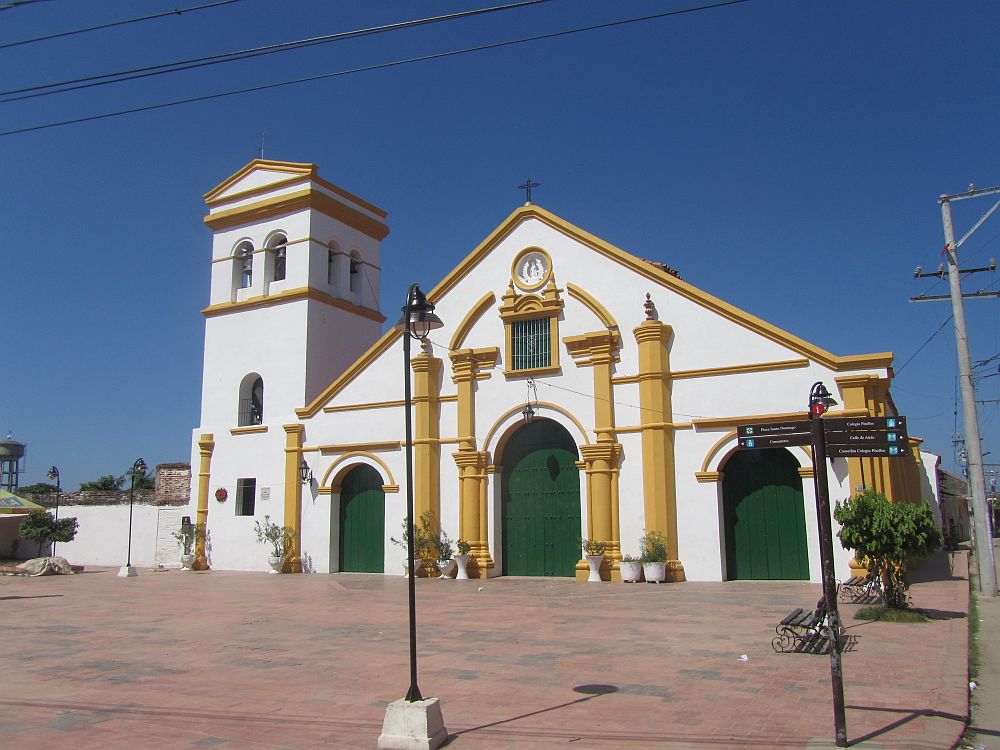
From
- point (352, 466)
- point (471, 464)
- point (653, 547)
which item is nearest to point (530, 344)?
point (471, 464)

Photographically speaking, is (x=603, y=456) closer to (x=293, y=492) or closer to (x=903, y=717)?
(x=293, y=492)

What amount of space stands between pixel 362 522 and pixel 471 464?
4148 millimetres

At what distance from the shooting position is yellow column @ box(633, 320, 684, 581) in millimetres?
18969

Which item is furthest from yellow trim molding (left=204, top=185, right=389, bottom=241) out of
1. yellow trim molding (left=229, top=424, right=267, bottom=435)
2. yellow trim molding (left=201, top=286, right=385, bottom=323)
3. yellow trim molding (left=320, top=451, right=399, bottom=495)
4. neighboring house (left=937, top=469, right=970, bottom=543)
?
neighboring house (left=937, top=469, right=970, bottom=543)

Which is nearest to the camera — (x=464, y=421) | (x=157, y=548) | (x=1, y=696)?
(x=1, y=696)

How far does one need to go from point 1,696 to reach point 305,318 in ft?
56.8

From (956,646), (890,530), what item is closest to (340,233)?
(890,530)

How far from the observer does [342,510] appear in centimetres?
2391

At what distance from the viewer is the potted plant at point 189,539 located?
2545cm

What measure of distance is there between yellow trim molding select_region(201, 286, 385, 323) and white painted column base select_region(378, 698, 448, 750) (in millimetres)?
19668

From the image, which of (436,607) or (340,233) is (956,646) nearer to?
(436,607)

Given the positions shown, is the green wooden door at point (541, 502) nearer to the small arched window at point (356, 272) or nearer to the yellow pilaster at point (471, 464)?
the yellow pilaster at point (471, 464)

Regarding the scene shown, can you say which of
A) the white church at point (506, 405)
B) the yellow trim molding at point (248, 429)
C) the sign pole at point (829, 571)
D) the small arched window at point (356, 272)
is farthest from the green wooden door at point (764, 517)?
the small arched window at point (356, 272)

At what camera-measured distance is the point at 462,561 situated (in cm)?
2077
